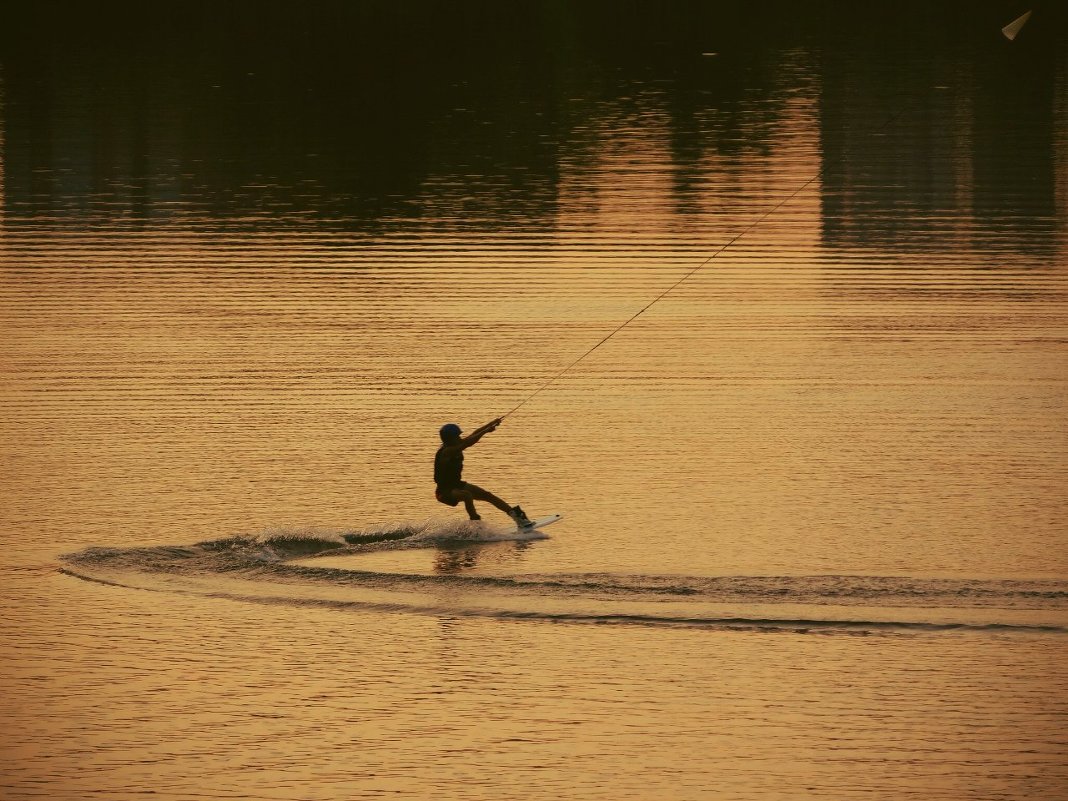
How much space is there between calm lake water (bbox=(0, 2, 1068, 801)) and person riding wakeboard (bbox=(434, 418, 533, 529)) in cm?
41

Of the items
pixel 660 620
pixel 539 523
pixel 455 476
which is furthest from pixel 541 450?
pixel 660 620

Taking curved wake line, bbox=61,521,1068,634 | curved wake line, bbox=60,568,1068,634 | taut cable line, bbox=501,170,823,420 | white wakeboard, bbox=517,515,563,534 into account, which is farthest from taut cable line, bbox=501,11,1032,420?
curved wake line, bbox=60,568,1068,634

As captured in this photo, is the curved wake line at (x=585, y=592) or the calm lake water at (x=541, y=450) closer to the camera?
the calm lake water at (x=541, y=450)

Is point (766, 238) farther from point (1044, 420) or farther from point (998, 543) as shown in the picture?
point (998, 543)

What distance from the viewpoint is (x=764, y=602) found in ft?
55.9

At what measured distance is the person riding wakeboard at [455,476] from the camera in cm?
1969

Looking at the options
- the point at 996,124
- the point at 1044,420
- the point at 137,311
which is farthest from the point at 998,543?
the point at 996,124

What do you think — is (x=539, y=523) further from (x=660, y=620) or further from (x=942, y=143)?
(x=942, y=143)

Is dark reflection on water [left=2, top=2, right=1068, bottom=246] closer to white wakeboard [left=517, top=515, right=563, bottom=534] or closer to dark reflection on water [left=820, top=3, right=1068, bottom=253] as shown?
dark reflection on water [left=820, top=3, right=1068, bottom=253]

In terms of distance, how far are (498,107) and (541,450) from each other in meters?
29.1

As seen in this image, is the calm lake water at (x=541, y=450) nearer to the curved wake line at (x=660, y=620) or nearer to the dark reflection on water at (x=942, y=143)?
the curved wake line at (x=660, y=620)

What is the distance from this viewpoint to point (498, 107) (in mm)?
51219

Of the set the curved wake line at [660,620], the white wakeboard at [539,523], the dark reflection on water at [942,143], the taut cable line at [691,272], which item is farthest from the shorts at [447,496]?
the dark reflection on water at [942,143]

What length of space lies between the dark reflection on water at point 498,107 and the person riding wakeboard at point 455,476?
1608 centimetres
